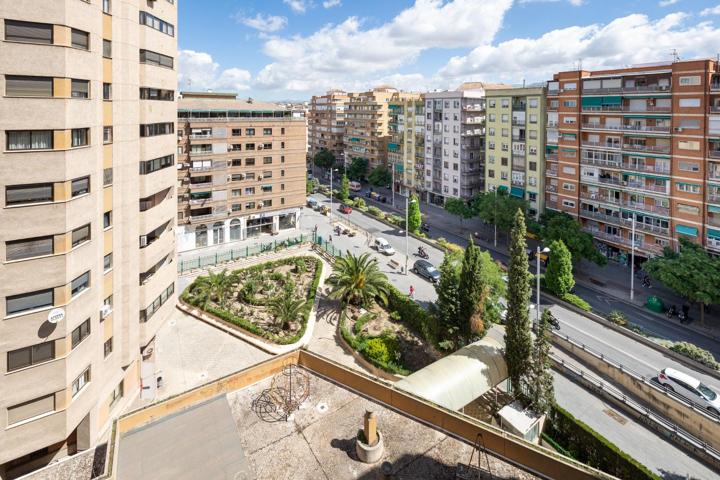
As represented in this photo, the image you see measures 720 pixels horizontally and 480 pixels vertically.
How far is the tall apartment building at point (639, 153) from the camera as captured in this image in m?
46.0

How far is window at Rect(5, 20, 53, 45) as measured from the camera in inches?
634

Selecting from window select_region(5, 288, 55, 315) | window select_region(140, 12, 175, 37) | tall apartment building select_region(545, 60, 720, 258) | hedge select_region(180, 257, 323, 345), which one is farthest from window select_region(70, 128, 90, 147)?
tall apartment building select_region(545, 60, 720, 258)

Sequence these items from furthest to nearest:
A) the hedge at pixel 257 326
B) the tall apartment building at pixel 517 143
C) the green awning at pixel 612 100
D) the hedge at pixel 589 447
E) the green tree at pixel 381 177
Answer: the green tree at pixel 381 177 → the tall apartment building at pixel 517 143 → the green awning at pixel 612 100 → the hedge at pixel 257 326 → the hedge at pixel 589 447

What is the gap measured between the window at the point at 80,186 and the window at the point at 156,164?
5.21 m

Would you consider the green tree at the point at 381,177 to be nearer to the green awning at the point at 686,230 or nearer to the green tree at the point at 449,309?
the green awning at the point at 686,230

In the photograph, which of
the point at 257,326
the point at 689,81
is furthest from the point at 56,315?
the point at 689,81

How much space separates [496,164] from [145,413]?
64.4 m

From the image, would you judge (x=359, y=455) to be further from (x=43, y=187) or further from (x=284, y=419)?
(x=43, y=187)

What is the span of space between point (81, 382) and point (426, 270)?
3710 cm

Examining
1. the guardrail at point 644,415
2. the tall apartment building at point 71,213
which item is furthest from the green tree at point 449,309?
the tall apartment building at point 71,213

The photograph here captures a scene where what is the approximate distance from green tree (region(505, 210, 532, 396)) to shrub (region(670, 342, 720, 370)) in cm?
1512

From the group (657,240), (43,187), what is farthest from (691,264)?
(43,187)

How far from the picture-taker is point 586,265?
183ft

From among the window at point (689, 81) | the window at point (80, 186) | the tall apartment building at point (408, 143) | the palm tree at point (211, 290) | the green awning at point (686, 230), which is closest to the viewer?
the window at point (80, 186)
